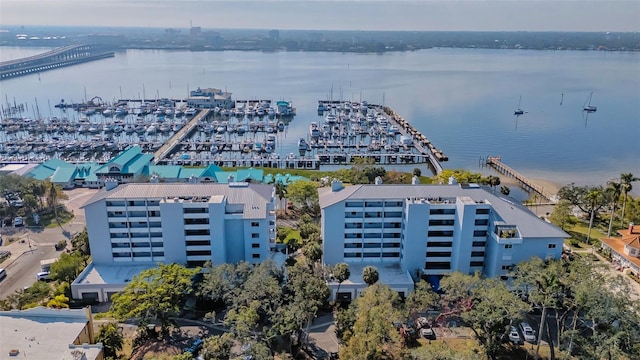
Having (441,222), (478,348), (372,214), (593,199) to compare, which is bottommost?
(478,348)

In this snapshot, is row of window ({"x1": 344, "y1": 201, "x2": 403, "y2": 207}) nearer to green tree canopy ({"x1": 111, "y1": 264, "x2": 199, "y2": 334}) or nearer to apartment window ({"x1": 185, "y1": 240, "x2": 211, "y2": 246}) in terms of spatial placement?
apartment window ({"x1": 185, "y1": 240, "x2": 211, "y2": 246})

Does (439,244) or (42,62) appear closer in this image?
(439,244)

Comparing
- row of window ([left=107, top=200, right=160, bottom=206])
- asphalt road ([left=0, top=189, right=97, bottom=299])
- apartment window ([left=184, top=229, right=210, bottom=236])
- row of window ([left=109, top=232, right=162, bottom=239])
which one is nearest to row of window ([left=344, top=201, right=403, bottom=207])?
apartment window ([left=184, top=229, right=210, bottom=236])

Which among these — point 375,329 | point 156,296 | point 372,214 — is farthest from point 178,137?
point 375,329

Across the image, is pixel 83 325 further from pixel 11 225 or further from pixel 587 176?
pixel 587 176

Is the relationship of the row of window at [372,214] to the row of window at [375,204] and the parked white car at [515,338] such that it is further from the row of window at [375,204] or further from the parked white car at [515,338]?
the parked white car at [515,338]

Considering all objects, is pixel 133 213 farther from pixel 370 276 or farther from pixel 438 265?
pixel 438 265
